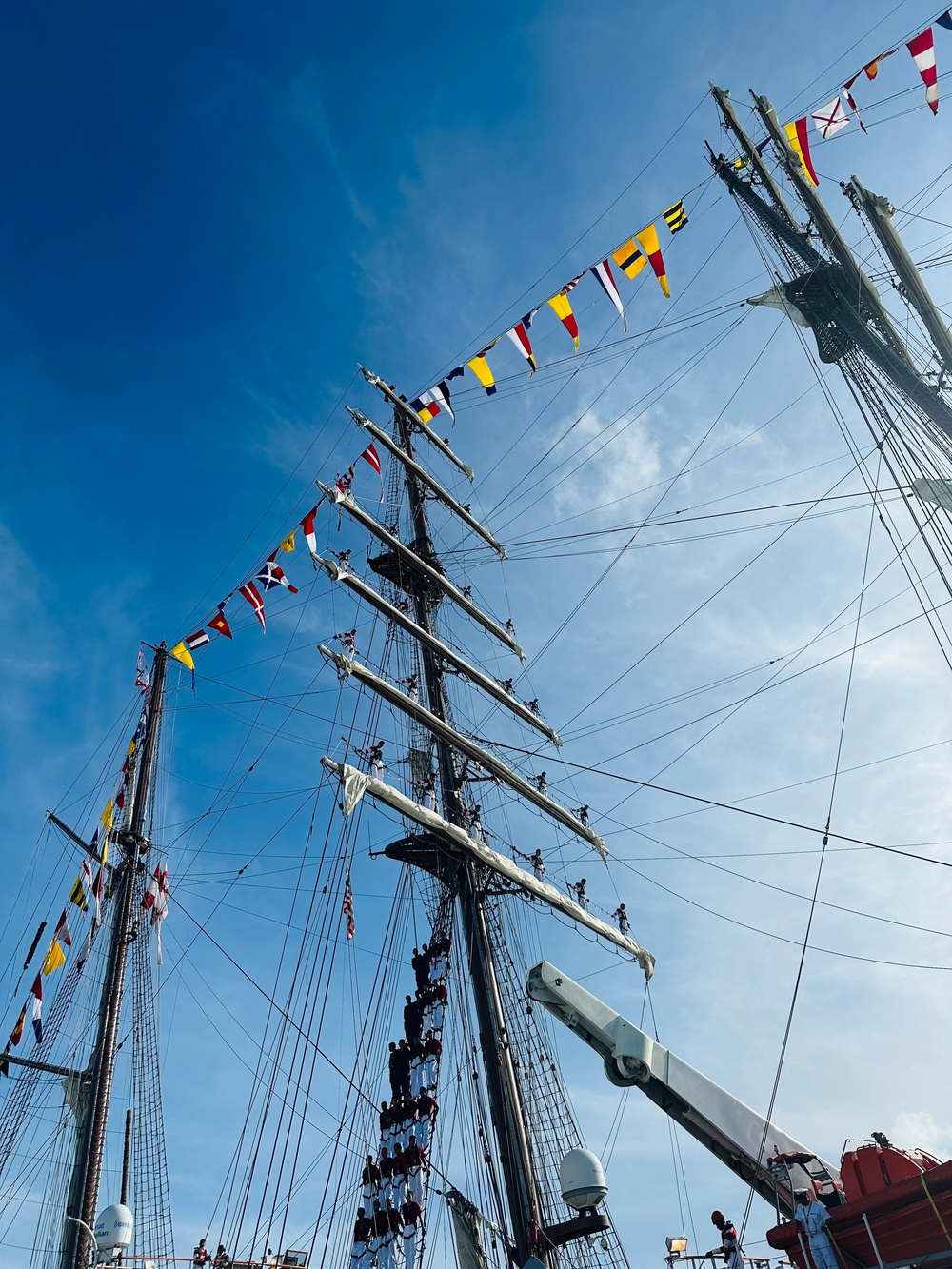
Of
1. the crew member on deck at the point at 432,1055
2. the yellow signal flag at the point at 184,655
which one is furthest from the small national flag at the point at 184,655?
the crew member on deck at the point at 432,1055

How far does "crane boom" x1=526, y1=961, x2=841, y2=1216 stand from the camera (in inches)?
420

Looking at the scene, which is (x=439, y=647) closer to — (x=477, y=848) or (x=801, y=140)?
(x=477, y=848)

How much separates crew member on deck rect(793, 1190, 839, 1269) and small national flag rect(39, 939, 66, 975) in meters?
15.1

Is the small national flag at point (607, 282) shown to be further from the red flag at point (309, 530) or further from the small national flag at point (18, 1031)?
the small national flag at point (18, 1031)

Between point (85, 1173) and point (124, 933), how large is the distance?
5.05 metres

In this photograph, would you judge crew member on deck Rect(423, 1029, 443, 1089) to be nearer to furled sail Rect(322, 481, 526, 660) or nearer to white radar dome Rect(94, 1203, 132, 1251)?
white radar dome Rect(94, 1203, 132, 1251)

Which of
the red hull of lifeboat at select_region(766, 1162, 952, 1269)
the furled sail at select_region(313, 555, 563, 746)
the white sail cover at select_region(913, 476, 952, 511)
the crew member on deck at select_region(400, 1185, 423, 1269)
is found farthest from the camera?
the furled sail at select_region(313, 555, 563, 746)

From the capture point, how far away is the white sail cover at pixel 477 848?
55.1ft

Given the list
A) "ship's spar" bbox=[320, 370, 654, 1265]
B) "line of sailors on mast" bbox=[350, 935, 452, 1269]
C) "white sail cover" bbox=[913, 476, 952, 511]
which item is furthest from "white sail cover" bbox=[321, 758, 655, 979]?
"white sail cover" bbox=[913, 476, 952, 511]

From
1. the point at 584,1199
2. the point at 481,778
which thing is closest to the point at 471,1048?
the point at 584,1199

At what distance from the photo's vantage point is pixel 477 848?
18.1m

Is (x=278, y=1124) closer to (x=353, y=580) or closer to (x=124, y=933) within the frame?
(x=124, y=933)

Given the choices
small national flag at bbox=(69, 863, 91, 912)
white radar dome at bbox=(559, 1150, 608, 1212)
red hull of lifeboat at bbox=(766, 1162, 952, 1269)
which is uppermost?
small national flag at bbox=(69, 863, 91, 912)

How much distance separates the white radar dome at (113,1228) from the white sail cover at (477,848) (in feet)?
24.6
